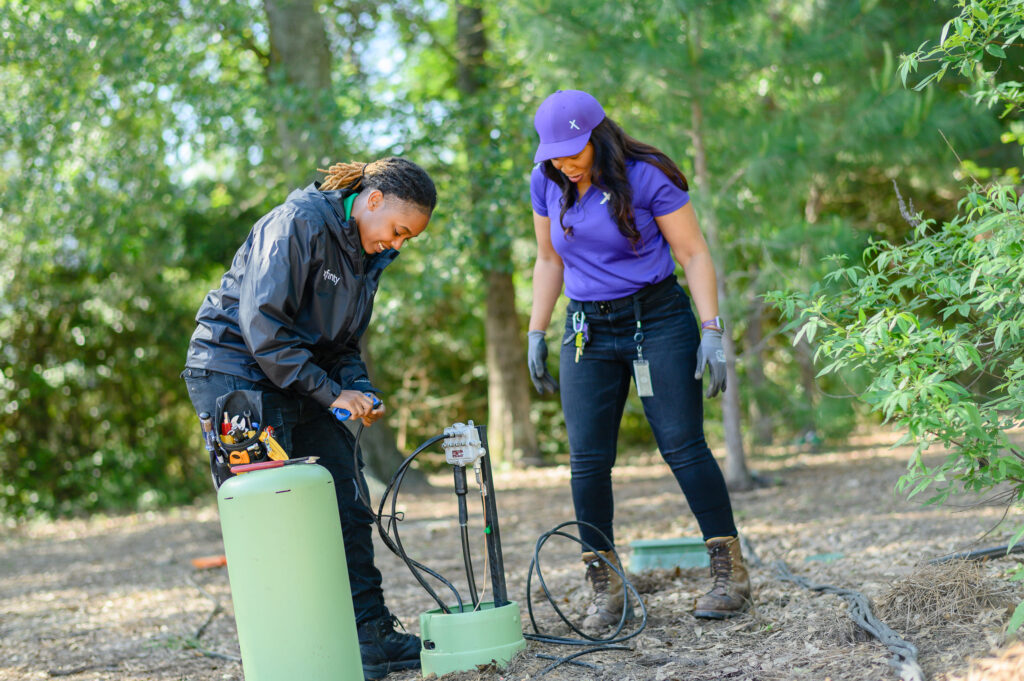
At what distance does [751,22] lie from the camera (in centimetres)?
641

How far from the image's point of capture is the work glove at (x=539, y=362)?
318cm

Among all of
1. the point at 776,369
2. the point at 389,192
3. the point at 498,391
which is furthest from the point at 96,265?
the point at 776,369

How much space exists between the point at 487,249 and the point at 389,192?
4.80 metres

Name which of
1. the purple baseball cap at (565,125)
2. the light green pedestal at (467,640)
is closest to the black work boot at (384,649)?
the light green pedestal at (467,640)

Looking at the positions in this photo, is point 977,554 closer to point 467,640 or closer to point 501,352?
point 467,640

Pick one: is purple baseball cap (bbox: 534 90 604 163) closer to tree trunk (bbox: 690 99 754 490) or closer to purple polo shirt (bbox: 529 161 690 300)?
purple polo shirt (bbox: 529 161 690 300)

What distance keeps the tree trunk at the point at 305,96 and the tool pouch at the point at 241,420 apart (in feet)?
13.3

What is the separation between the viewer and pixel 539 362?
125 inches

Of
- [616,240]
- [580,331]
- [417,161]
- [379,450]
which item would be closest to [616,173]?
[616,240]

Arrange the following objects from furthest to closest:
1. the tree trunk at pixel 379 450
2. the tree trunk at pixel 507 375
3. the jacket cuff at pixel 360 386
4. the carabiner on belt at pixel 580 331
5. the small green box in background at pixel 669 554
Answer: the tree trunk at pixel 507 375, the tree trunk at pixel 379 450, the small green box in background at pixel 669 554, the carabiner on belt at pixel 580 331, the jacket cuff at pixel 360 386

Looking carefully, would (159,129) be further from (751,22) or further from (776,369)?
(776,369)

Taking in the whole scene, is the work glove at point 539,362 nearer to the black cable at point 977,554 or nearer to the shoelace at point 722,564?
the shoelace at point 722,564

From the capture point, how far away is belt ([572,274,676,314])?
9.49 feet

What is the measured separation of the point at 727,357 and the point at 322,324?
368cm
